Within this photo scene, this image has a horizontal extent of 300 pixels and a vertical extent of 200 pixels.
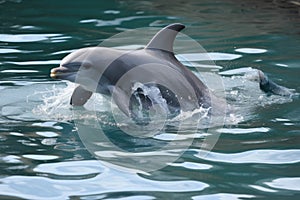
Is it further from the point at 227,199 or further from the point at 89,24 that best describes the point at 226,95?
the point at 89,24

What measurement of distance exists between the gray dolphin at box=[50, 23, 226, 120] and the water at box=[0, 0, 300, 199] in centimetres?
30

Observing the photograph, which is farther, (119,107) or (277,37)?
(277,37)

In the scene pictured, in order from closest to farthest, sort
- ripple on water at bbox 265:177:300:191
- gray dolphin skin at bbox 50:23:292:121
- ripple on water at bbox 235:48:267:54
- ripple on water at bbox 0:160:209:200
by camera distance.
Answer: ripple on water at bbox 0:160:209:200 → ripple on water at bbox 265:177:300:191 → gray dolphin skin at bbox 50:23:292:121 → ripple on water at bbox 235:48:267:54

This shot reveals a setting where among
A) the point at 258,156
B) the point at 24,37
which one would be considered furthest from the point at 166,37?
the point at 24,37

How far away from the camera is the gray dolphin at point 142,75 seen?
7562 millimetres

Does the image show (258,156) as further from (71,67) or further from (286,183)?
(71,67)

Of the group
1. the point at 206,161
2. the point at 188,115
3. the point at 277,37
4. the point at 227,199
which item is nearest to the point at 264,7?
the point at 277,37

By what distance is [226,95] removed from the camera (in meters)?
8.40

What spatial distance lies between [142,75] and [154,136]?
34.5 inches

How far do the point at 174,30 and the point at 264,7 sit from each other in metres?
5.96

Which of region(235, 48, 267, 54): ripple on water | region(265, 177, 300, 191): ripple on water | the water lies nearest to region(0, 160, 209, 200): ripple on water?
the water

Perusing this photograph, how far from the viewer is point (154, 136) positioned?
6926mm

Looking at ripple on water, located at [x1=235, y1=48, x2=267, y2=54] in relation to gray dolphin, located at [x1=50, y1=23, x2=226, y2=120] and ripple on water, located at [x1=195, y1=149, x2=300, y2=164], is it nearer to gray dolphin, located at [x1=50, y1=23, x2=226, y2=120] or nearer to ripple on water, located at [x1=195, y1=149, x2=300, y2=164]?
gray dolphin, located at [x1=50, y1=23, x2=226, y2=120]

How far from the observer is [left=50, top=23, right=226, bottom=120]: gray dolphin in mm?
7562
